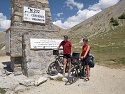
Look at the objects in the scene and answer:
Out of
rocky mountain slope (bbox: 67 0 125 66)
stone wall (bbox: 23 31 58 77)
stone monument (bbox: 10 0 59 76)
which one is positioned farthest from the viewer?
rocky mountain slope (bbox: 67 0 125 66)

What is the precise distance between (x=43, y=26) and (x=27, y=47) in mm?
2109

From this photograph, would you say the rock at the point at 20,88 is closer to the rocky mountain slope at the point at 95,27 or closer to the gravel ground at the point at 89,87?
the gravel ground at the point at 89,87

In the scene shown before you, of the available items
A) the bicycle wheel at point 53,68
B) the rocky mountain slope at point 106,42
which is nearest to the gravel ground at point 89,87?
the bicycle wheel at point 53,68

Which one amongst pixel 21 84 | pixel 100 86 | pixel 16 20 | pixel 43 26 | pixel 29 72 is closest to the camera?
pixel 100 86

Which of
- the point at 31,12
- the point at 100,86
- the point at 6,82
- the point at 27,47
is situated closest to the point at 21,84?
the point at 6,82

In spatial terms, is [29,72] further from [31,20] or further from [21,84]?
[31,20]

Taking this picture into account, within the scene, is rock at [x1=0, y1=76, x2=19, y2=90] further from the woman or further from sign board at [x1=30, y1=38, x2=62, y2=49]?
the woman

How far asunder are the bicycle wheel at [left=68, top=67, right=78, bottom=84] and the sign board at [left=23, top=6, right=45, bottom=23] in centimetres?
375

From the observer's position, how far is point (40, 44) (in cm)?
973

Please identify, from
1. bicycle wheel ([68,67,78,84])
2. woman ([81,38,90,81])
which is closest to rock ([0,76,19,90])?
bicycle wheel ([68,67,78,84])

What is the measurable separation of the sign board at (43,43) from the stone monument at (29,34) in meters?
0.12

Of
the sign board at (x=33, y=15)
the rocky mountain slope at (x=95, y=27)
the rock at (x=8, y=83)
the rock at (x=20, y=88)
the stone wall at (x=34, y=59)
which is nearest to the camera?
the rock at (x=20, y=88)

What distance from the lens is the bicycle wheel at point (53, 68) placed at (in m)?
9.29

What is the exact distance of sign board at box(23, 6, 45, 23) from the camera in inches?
400
